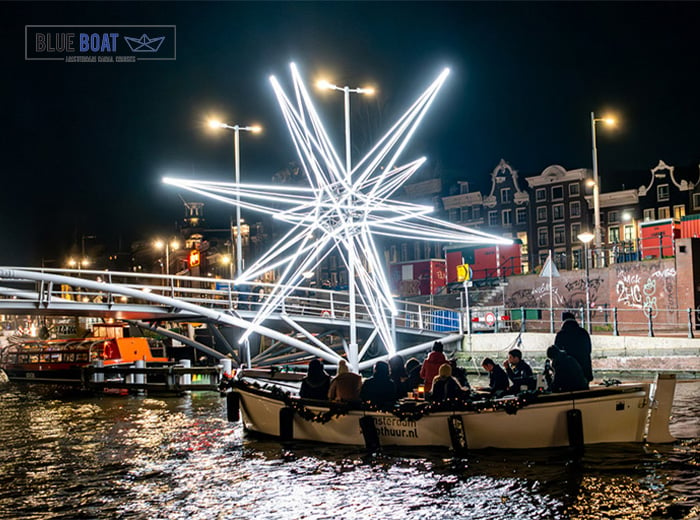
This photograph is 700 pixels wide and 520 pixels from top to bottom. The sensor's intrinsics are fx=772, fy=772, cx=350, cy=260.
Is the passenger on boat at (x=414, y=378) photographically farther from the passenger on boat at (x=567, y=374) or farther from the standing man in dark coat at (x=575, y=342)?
the passenger on boat at (x=567, y=374)

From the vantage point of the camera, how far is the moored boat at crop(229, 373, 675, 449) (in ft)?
50.0

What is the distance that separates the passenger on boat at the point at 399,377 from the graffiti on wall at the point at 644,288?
80.7 feet

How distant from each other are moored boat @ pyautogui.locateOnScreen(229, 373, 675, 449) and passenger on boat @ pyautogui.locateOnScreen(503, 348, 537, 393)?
117 centimetres

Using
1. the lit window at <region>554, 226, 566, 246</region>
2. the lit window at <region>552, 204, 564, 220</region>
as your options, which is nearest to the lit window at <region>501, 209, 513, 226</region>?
the lit window at <region>552, 204, 564, 220</region>

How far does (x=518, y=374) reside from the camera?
17.6 metres

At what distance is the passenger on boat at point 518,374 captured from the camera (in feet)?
55.4

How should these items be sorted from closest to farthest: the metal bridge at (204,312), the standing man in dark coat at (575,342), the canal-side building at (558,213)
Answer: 1. the standing man in dark coat at (575,342)
2. the metal bridge at (204,312)
3. the canal-side building at (558,213)

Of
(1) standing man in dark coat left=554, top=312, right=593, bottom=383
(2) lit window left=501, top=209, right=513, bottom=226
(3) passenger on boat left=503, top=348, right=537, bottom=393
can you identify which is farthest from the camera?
(2) lit window left=501, top=209, right=513, bottom=226

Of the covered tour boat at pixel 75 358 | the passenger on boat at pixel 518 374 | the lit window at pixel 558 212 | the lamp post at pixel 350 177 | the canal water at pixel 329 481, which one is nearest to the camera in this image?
the canal water at pixel 329 481

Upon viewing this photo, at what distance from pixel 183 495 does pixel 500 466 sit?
603cm

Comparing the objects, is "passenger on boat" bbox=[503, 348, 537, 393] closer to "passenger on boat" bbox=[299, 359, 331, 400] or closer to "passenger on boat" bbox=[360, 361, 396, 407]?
"passenger on boat" bbox=[360, 361, 396, 407]

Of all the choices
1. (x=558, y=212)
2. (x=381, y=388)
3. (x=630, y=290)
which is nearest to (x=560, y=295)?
(x=630, y=290)

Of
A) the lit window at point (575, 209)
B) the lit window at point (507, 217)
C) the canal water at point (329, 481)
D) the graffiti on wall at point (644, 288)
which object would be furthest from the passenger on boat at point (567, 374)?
the lit window at point (507, 217)

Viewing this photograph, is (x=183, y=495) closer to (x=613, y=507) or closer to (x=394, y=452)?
(x=394, y=452)
